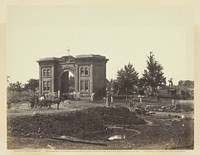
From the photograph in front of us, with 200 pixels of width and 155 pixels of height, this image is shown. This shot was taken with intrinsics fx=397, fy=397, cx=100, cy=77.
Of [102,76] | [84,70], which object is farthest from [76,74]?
[102,76]

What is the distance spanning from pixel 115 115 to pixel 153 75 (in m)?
0.39

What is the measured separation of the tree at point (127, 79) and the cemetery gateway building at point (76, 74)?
0.11m

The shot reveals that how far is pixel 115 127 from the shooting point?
2824mm

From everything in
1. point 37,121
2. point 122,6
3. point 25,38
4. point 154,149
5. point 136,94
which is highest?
point 122,6

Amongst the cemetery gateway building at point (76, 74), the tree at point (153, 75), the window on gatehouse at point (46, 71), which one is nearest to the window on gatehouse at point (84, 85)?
the cemetery gateway building at point (76, 74)

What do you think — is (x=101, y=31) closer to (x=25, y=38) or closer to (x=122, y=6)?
(x=122, y=6)

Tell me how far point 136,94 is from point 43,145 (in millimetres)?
750

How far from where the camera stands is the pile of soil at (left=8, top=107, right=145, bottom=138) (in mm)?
2816

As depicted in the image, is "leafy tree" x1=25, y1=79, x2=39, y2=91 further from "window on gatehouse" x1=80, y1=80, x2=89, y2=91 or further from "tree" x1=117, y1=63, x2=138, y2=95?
"tree" x1=117, y1=63, x2=138, y2=95

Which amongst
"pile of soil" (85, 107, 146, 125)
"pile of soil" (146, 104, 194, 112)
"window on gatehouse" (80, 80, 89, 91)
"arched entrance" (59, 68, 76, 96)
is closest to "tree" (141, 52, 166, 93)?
"pile of soil" (146, 104, 194, 112)

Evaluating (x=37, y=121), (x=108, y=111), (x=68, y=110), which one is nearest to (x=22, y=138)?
(x=37, y=121)

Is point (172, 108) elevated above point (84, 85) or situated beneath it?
situated beneath

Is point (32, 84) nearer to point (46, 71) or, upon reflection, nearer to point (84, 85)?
point (46, 71)

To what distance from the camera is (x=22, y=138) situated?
281 cm
